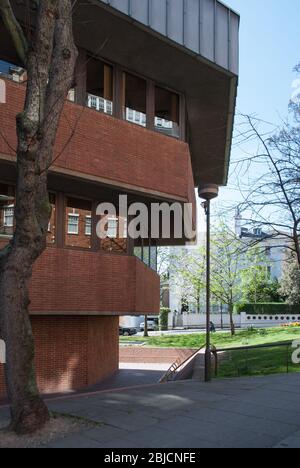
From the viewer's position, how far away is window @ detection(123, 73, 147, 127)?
14289mm

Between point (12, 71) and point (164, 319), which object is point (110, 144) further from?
point (164, 319)

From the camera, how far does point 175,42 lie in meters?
12.9

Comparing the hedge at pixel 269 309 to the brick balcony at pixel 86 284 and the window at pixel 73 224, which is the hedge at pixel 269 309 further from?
the window at pixel 73 224

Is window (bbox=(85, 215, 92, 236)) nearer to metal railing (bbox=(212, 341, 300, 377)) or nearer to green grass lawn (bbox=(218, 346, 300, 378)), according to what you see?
metal railing (bbox=(212, 341, 300, 377))

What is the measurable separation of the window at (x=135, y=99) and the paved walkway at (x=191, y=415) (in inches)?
261

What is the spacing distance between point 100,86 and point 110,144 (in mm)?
1657

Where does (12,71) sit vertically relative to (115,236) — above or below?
above

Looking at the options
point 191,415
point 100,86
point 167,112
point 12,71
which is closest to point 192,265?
point 167,112

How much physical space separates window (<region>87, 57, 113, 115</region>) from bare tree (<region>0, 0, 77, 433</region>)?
5.24 meters

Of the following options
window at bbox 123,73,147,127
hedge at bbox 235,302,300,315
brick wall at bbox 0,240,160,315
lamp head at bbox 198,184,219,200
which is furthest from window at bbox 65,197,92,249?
hedge at bbox 235,302,300,315

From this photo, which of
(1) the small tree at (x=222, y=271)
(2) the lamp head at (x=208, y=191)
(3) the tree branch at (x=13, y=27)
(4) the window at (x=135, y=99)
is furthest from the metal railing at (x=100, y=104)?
(1) the small tree at (x=222, y=271)

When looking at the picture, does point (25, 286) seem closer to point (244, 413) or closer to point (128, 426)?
point (128, 426)

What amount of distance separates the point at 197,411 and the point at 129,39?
829 cm

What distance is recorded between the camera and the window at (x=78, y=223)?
1398 cm
